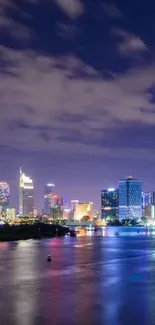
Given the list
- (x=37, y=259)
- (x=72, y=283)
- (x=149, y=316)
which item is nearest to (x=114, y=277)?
(x=72, y=283)

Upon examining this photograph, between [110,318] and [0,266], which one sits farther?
[0,266]

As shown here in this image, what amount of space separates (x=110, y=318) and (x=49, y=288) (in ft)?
37.7

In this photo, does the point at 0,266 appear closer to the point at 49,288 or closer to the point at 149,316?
the point at 49,288

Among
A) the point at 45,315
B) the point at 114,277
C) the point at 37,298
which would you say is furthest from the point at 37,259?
the point at 45,315

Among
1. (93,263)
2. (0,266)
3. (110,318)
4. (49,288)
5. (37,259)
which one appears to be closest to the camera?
(110,318)

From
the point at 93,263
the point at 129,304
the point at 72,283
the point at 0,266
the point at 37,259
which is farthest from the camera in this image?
the point at 37,259

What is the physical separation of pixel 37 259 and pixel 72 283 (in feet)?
82.4

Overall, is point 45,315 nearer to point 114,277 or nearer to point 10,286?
point 10,286

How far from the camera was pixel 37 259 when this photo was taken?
63.2 metres

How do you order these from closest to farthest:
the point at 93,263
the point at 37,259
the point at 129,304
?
1. the point at 129,304
2. the point at 93,263
3. the point at 37,259

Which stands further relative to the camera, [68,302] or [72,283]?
[72,283]

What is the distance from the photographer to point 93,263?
58031 millimetres

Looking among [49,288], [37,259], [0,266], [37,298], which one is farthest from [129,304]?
[37,259]

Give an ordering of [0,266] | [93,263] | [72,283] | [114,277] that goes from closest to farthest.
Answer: [72,283]
[114,277]
[0,266]
[93,263]
